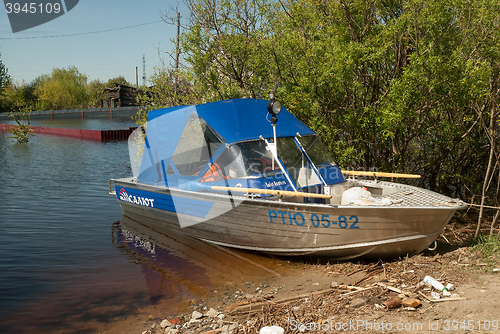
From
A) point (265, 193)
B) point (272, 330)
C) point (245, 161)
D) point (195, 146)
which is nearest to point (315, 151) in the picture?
point (245, 161)

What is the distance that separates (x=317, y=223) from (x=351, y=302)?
1688mm

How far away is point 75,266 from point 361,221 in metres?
6.01

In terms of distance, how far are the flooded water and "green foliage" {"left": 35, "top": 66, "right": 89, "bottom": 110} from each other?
3011 inches

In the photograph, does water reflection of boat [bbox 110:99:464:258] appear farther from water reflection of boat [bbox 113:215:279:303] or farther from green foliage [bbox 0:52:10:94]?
green foliage [bbox 0:52:10:94]

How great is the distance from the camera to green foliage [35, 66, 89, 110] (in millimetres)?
81000

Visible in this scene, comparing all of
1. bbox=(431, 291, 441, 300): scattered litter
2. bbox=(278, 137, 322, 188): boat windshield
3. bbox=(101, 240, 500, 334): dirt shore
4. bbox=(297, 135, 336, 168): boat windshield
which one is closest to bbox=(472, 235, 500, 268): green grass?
bbox=(101, 240, 500, 334): dirt shore

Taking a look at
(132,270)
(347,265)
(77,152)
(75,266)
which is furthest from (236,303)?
(77,152)

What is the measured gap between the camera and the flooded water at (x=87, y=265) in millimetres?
6352

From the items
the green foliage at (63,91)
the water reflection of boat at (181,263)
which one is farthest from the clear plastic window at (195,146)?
the green foliage at (63,91)

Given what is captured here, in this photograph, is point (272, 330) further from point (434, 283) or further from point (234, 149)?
point (234, 149)

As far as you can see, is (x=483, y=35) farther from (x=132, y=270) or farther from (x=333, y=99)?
(x=132, y=270)

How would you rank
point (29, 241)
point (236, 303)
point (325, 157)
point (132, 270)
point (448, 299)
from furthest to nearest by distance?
point (29, 241), point (325, 157), point (132, 270), point (236, 303), point (448, 299)

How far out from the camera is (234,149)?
7.71 metres

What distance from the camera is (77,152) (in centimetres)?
2488
